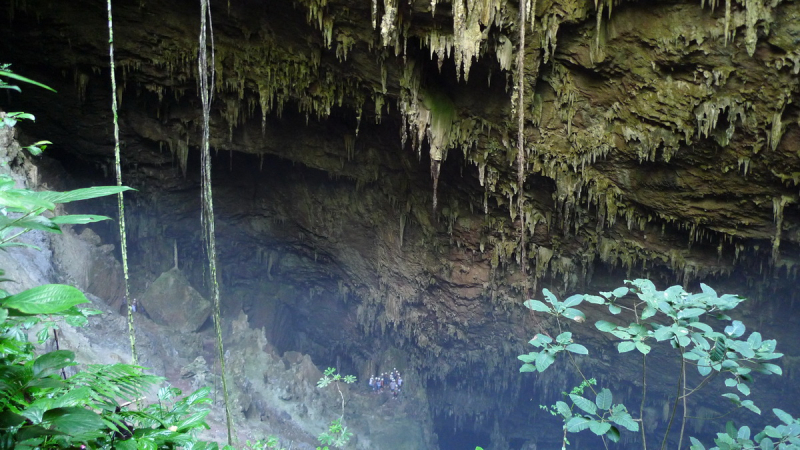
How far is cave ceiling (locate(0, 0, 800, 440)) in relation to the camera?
4750 millimetres

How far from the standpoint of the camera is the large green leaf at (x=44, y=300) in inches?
33.1

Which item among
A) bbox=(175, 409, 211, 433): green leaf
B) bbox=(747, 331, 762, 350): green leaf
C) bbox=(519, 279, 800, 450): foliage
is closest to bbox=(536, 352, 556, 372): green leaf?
bbox=(519, 279, 800, 450): foliage

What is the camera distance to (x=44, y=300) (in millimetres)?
885

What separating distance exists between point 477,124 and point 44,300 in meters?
5.64

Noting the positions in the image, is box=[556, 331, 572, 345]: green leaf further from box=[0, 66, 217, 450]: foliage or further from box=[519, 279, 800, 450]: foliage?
box=[0, 66, 217, 450]: foliage

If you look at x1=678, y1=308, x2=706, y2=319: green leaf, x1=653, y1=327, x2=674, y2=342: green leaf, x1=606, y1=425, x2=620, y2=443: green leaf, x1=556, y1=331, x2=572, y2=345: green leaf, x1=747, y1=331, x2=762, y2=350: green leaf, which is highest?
x1=678, y1=308, x2=706, y2=319: green leaf

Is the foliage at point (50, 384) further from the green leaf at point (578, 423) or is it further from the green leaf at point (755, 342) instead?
the green leaf at point (755, 342)

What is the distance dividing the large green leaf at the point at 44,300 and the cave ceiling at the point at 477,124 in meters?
4.44

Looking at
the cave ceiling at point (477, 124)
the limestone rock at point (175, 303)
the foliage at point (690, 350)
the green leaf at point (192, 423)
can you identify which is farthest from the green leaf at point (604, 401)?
the limestone rock at point (175, 303)

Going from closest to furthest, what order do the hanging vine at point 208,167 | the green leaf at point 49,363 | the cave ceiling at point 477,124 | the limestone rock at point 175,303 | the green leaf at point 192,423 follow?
1. the green leaf at point 49,363
2. the green leaf at point 192,423
3. the hanging vine at point 208,167
4. the cave ceiling at point 477,124
5. the limestone rock at point 175,303

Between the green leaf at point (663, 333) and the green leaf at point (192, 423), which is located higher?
the green leaf at point (192, 423)

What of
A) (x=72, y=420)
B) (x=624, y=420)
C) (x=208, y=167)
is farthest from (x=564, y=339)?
(x=208, y=167)

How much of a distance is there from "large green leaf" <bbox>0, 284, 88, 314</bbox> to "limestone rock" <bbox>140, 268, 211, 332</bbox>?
26.8 ft

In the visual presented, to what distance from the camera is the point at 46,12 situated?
5.56 m
